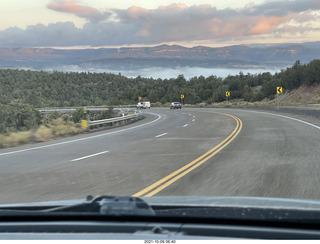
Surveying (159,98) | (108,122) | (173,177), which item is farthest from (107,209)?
(159,98)

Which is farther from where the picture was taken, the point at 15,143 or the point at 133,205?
the point at 15,143

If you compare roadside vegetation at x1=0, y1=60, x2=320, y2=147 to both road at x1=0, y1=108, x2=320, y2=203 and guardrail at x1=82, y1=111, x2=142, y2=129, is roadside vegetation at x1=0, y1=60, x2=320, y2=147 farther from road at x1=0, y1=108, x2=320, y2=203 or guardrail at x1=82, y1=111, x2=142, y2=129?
road at x1=0, y1=108, x2=320, y2=203

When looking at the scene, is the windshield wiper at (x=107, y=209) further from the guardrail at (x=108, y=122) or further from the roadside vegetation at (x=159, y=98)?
the guardrail at (x=108, y=122)

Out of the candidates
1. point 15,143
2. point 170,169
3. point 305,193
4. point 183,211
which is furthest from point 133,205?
point 15,143

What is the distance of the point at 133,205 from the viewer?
10.6 ft

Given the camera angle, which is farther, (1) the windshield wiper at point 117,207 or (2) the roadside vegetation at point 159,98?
(2) the roadside vegetation at point 159,98

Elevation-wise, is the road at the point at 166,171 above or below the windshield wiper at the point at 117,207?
below

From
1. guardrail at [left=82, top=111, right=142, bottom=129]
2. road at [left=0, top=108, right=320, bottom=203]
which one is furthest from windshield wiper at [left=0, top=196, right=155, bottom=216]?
guardrail at [left=82, top=111, right=142, bottom=129]

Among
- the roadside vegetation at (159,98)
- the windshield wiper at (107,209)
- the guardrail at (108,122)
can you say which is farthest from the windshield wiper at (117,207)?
the guardrail at (108,122)

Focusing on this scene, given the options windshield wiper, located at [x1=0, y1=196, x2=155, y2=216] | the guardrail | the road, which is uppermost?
windshield wiper, located at [x1=0, y1=196, x2=155, y2=216]

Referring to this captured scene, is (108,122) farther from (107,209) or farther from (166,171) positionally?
(107,209)
